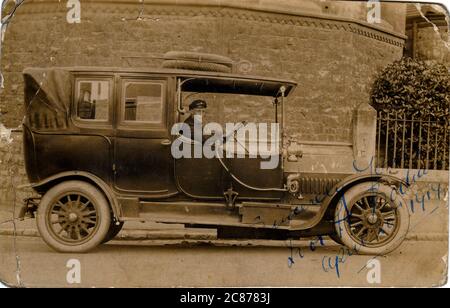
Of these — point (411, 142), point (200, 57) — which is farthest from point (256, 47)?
point (411, 142)

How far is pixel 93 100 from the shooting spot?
497 cm

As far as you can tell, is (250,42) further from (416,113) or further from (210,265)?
(210,265)

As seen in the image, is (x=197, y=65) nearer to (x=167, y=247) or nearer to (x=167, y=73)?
(x=167, y=73)

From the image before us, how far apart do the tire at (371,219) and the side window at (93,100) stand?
2311mm

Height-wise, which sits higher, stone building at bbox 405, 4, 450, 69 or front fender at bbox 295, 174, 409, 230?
stone building at bbox 405, 4, 450, 69

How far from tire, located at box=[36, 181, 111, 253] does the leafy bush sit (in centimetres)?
280

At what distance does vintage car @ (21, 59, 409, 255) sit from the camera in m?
4.92

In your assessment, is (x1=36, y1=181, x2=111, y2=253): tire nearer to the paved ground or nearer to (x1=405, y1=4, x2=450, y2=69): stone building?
the paved ground

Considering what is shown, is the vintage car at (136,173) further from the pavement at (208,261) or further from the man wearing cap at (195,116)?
the pavement at (208,261)

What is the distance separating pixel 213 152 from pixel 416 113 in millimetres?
2238

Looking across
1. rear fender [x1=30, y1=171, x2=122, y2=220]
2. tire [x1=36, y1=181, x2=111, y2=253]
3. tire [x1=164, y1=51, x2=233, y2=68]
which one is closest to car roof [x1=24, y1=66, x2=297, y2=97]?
tire [x1=164, y1=51, x2=233, y2=68]

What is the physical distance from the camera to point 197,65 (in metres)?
5.18

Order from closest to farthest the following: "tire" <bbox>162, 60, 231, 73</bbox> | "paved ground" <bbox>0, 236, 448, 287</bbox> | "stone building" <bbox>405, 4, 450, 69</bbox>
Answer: "paved ground" <bbox>0, 236, 448, 287</bbox>, "tire" <bbox>162, 60, 231, 73</bbox>, "stone building" <bbox>405, 4, 450, 69</bbox>

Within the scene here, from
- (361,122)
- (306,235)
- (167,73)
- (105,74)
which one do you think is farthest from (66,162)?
(361,122)
